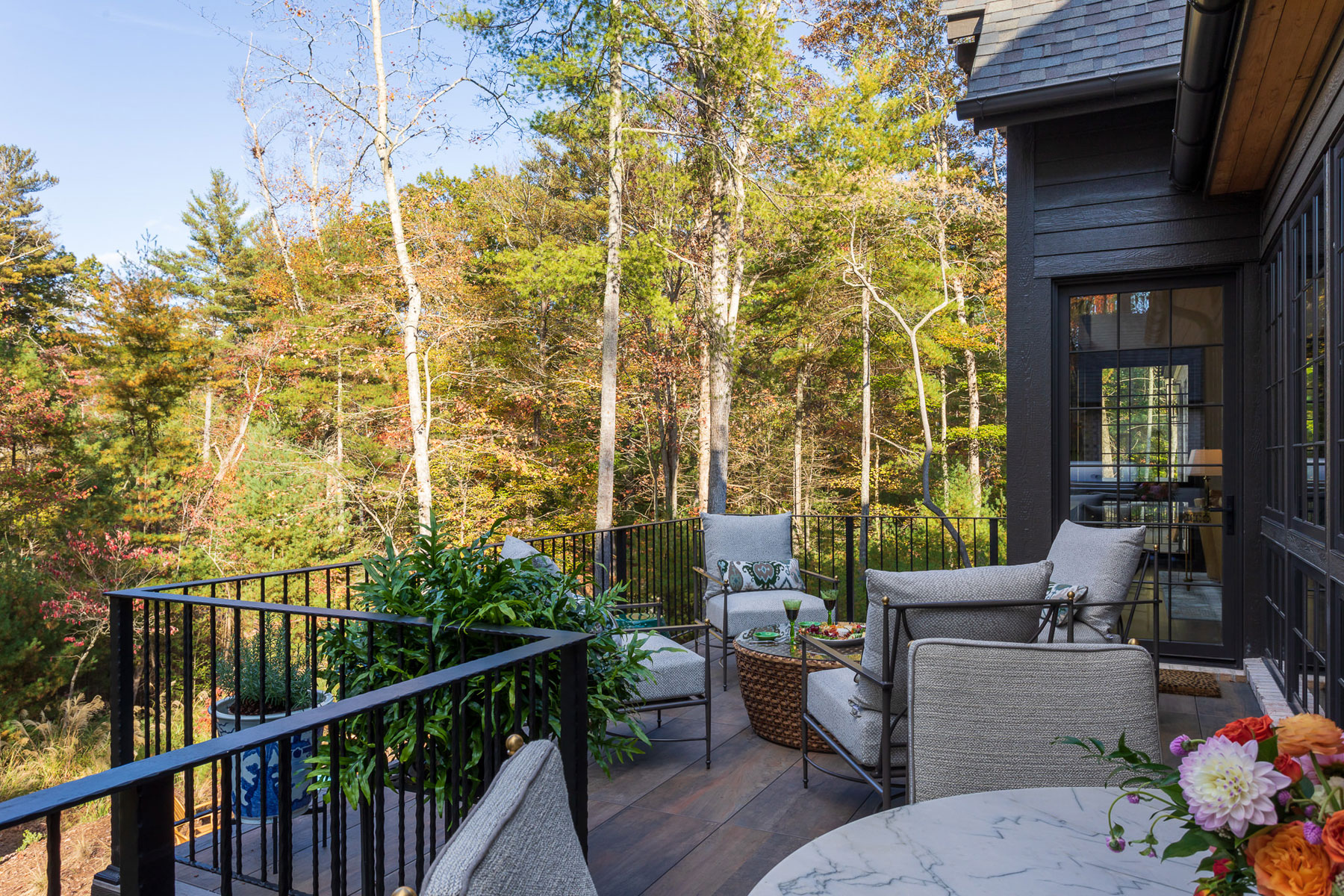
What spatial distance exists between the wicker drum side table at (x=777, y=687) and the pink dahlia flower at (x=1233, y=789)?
2.60 m

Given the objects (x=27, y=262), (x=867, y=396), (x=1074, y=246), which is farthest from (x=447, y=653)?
(x=27, y=262)

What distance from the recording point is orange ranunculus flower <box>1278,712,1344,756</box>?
30.4 inches

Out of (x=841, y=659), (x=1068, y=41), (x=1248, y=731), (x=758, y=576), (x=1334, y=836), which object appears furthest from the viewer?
(x=758, y=576)

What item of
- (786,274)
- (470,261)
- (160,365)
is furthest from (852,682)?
(160,365)

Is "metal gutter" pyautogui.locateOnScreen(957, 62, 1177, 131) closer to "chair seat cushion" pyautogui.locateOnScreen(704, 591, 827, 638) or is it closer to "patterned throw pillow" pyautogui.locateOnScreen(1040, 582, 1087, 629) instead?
"patterned throw pillow" pyautogui.locateOnScreen(1040, 582, 1087, 629)

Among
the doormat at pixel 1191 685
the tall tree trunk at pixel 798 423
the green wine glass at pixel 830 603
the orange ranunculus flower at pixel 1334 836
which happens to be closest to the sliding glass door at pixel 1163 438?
the doormat at pixel 1191 685

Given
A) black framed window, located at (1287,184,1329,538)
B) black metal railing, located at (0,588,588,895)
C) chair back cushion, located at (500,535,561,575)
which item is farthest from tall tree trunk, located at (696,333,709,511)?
black metal railing, located at (0,588,588,895)

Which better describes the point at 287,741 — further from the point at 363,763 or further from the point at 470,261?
the point at 470,261

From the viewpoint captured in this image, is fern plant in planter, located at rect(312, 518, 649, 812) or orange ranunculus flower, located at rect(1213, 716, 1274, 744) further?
fern plant in planter, located at rect(312, 518, 649, 812)

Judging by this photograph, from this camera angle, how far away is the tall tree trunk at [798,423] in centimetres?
1381

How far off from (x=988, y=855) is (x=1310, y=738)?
1.62 ft

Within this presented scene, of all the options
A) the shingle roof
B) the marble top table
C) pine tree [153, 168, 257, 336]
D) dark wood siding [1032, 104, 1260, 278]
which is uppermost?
A: pine tree [153, 168, 257, 336]

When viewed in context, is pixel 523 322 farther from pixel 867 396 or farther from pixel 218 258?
pixel 218 258

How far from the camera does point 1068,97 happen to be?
4.34 m
